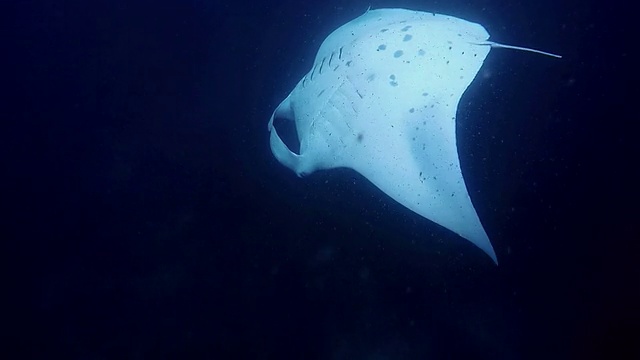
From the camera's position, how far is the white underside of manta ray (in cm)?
269

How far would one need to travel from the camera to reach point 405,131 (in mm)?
2859

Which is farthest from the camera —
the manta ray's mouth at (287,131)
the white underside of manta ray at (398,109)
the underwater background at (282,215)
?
the manta ray's mouth at (287,131)

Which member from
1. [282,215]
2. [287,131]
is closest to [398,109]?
[287,131]

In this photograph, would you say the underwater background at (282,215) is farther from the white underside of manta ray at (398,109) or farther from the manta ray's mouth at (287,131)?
the white underside of manta ray at (398,109)

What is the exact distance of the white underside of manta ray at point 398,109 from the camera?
269 cm

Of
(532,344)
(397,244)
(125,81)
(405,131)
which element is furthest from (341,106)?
(125,81)

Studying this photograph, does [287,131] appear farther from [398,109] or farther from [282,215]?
[398,109]

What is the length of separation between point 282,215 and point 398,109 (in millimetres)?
2292

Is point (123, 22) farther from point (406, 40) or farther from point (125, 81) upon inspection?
point (406, 40)

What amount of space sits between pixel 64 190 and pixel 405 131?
4.59 m

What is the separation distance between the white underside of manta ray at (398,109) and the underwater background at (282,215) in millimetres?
1647

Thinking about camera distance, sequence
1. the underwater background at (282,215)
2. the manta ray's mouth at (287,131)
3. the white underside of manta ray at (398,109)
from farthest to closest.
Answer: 1. the manta ray's mouth at (287,131)
2. the underwater background at (282,215)
3. the white underside of manta ray at (398,109)

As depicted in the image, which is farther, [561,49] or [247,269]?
[561,49]

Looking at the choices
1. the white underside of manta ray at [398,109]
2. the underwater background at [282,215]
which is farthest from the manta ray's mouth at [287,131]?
the white underside of manta ray at [398,109]
